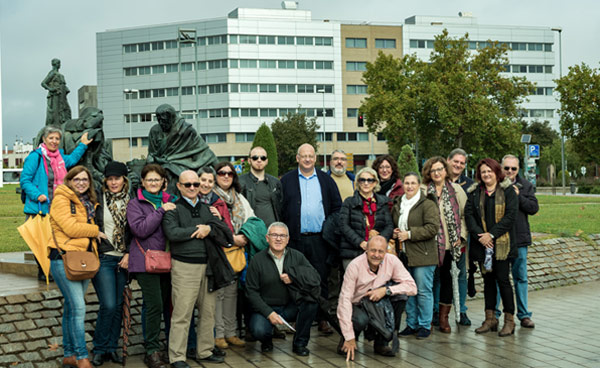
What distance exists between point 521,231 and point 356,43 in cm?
7519

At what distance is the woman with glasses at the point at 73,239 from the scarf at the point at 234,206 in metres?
1.46

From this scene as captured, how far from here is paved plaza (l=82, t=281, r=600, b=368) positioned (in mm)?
6559

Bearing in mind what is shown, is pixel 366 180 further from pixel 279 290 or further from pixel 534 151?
pixel 534 151

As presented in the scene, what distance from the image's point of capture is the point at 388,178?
8352mm

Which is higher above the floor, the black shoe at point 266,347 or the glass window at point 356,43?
the glass window at point 356,43

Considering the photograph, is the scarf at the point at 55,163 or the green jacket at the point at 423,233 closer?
the scarf at the point at 55,163

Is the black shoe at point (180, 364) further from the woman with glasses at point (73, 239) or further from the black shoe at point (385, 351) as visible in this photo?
the black shoe at point (385, 351)

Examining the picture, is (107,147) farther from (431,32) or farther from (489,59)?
(431,32)

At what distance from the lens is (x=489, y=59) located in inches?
1580

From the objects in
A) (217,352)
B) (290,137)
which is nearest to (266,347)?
(217,352)

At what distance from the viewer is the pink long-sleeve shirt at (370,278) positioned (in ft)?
23.1

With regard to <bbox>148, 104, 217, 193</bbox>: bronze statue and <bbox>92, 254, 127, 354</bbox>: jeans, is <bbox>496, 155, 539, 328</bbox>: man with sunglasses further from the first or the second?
<bbox>92, 254, 127, 354</bbox>: jeans

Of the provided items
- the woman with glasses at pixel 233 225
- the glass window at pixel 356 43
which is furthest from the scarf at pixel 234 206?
the glass window at pixel 356 43

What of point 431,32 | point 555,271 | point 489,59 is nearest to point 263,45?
point 431,32
